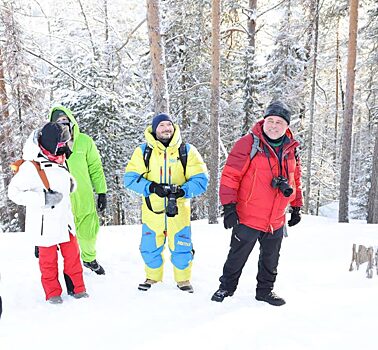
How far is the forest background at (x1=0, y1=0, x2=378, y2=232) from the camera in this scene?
13078 mm

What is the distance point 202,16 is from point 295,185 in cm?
1251

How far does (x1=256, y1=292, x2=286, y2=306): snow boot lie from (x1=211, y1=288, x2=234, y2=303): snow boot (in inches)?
12.6

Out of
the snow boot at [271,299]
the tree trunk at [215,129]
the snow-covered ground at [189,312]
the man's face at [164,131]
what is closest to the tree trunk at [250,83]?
the tree trunk at [215,129]

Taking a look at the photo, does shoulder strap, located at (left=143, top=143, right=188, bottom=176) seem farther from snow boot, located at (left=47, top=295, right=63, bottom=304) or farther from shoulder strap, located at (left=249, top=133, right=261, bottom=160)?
snow boot, located at (left=47, top=295, right=63, bottom=304)

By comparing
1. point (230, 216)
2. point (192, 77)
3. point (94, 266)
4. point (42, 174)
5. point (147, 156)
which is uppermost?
point (192, 77)

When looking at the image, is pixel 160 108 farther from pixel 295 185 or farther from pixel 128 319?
pixel 128 319

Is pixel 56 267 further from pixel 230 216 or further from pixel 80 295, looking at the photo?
pixel 230 216

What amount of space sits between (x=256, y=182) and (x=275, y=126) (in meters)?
0.59

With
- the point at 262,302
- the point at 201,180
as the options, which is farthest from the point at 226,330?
the point at 201,180

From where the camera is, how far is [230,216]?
12.6 feet

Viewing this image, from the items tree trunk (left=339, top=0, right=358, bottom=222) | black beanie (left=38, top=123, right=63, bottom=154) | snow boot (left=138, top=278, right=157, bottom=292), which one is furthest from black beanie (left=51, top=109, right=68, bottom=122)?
tree trunk (left=339, top=0, right=358, bottom=222)

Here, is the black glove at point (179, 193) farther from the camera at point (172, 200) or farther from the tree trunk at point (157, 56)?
the tree trunk at point (157, 56)

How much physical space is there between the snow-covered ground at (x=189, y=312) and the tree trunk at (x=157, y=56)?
3.53 metres

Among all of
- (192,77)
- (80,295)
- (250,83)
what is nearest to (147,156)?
(80,295)
